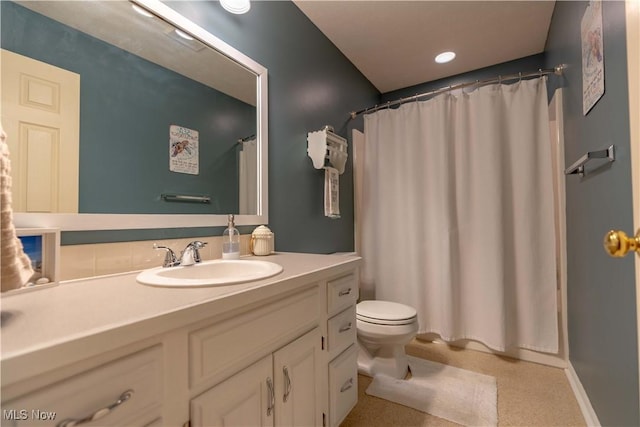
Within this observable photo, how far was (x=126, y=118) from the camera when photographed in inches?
39.0

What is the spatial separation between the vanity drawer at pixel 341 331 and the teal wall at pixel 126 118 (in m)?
0.73

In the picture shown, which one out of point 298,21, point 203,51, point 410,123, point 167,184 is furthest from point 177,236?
point 410,123

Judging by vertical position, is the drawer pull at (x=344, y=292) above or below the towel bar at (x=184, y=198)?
below

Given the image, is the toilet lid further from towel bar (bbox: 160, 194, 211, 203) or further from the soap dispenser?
towel bar (bbox: 160, 194, 211, 203)

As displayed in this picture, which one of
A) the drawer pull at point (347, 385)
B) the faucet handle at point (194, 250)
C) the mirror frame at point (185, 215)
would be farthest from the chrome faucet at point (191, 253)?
the drawer pull at point (347, 385)

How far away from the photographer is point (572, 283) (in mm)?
1592

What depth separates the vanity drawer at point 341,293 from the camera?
3.60ft

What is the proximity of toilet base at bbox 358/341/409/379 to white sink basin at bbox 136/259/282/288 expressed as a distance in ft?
3.65

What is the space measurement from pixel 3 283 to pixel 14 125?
0.55 m

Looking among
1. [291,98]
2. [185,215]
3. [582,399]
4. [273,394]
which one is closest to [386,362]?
[582,399]

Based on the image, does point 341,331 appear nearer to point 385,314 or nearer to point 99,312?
point 385,314

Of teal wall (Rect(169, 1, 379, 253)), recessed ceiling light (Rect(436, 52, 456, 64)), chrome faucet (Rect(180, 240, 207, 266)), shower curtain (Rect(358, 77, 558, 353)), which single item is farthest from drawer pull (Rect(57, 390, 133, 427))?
recessed ceiling light (Rect(436, 52, 456, 64))
